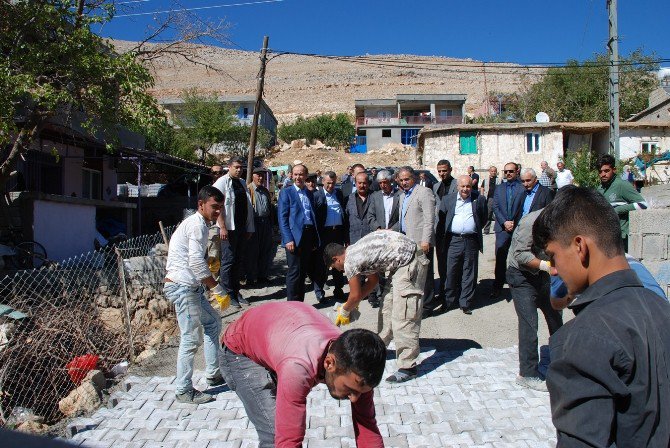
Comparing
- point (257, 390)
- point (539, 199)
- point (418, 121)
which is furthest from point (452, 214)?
point (418, 121)

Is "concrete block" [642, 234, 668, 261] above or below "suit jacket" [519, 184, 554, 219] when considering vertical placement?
below

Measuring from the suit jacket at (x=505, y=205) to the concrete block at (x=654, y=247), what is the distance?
2061 millimetres

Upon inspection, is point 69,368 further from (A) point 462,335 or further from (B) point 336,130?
(B) point 336,130

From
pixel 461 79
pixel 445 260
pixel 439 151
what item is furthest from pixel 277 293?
pixel 461 79

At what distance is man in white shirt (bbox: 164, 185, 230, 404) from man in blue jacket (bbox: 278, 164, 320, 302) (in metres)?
2.70

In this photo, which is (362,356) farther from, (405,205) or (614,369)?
(405,205)

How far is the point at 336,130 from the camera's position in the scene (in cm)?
5944

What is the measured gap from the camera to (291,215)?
7938mm

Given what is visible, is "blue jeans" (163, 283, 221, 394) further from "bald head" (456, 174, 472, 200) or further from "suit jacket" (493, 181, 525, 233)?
"suit jacket" (493, 181, 525, 233)

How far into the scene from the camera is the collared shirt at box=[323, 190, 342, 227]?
28.6 ft

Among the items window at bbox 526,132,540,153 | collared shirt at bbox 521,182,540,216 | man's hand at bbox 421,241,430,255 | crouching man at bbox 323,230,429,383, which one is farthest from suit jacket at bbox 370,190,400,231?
window at bbox 526,132,540,153

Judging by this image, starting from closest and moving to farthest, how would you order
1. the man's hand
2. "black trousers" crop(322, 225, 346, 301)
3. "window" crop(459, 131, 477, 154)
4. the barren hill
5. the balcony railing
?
the man's hand < "black trousers" crop(322, 225, 346, 301) < "window" crop(459, 131, 477, 154) < the balcony railing < the barren hill

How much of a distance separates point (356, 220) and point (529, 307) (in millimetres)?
3937

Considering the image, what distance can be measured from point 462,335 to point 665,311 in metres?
5.67
